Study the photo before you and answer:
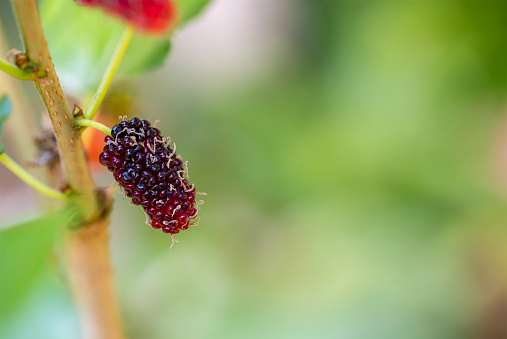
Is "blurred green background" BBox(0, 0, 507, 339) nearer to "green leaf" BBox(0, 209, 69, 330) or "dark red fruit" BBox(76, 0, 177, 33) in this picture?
"dark red fruit" BBox(76, 0, 177, 33)

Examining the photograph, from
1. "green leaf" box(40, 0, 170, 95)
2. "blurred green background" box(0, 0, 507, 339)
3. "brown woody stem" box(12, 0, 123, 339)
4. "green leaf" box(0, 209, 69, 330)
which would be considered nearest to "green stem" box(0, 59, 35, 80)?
"brown woody stem" box(12, 0, 123, 339)

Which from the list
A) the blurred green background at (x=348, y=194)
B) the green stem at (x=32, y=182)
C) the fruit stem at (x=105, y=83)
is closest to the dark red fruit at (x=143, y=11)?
the fruit stem at (x=105, y=83)

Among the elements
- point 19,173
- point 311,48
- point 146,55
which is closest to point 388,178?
point 311,48

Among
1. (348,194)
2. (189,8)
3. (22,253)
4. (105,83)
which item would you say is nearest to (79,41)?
(189,8)

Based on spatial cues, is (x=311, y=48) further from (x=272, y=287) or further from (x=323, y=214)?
(x=272, y=287)

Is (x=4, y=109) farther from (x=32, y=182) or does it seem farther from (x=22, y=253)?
(x=22, y=253)
